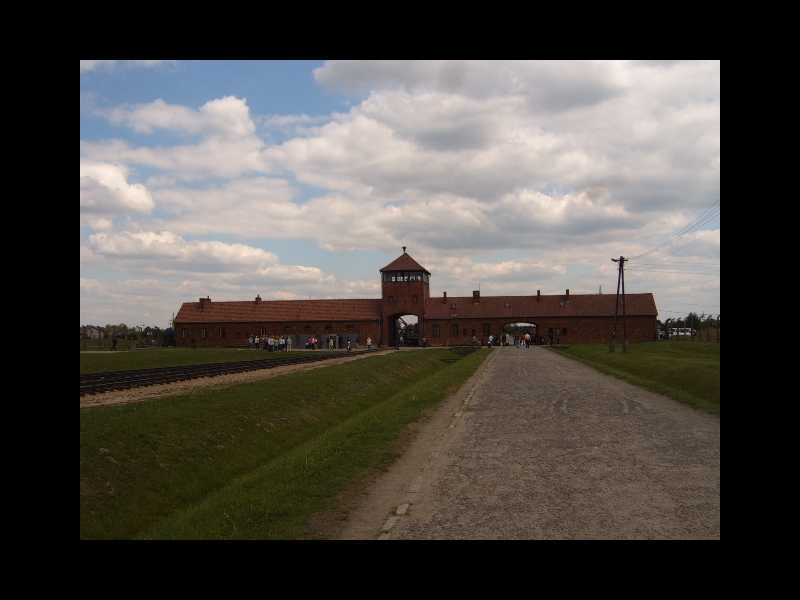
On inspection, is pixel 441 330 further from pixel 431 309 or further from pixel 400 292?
pixel 400 292

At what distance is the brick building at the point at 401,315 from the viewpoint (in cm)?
8938

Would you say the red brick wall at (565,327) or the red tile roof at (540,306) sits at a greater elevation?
the red tile roof at (540,306)

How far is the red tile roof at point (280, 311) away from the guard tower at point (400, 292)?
1660 millimetres

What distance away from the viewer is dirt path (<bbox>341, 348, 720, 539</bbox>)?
7402mm

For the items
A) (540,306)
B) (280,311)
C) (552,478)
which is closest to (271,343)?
(280,311)

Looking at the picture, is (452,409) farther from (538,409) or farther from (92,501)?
(92,501)

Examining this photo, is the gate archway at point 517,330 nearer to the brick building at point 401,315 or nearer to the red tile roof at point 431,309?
the brick building at point 401,315

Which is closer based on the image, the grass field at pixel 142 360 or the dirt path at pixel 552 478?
the dirt path at pixel 552 478

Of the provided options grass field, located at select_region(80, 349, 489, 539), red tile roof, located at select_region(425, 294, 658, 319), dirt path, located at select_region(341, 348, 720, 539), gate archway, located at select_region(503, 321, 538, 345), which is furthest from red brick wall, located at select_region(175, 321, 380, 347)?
dirt path, located at select_region(341, 348, 720, 539)

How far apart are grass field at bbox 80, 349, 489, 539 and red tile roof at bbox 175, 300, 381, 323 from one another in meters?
68.3

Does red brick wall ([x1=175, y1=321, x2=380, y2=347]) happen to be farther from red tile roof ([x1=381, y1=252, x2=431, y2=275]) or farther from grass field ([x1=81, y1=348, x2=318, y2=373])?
grass field ([x1=81, y1=348, x2=318, y2=373])

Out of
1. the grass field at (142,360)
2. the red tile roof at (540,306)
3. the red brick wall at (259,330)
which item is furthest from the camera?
the red tile roof at (540,306)

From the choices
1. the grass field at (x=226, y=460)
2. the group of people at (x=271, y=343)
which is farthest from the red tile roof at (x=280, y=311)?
the grass field at (x=226, y=460)
